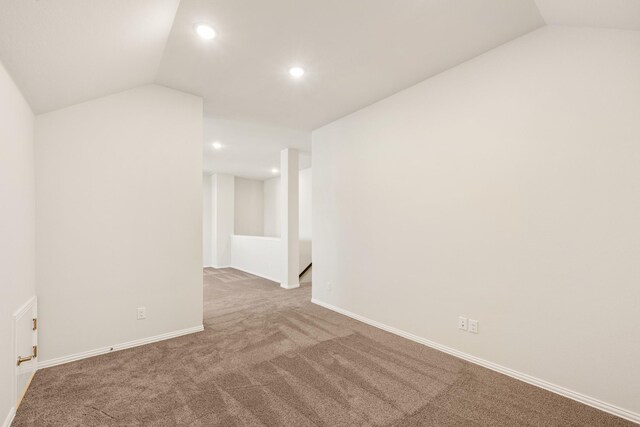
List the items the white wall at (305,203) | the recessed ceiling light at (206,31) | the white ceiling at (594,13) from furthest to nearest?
the white wall at (305,203) → the recessed ceiling light at (206,31) → the white ceiling at (594,13)

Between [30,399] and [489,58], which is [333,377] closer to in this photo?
[30,399]

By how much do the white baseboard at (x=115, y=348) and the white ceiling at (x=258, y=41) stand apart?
2069 millimetres

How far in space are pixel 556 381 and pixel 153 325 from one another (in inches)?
136

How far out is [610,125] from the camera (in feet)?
5.74

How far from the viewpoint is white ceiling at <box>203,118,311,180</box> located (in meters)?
4.20

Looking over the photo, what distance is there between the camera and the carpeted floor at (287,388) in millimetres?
1680

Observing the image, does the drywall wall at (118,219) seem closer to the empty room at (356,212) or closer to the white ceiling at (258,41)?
the empty room at (356,212)

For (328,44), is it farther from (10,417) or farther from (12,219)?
(10,417)

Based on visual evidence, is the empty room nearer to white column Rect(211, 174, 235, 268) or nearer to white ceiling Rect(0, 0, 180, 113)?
white ceiling Rect(0, 0, 180, 113)

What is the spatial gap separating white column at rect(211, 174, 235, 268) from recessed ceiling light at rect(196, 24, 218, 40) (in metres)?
5.79

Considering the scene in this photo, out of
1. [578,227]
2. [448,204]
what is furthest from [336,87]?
[578,227]

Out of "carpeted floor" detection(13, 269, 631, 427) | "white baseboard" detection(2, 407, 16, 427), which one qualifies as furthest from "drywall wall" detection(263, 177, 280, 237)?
"white baseboard" detection(2, 407, 16, 427)

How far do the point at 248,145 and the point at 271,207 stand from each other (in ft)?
12.0

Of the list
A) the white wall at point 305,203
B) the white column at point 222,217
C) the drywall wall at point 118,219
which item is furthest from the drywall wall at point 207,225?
the drywall wall at point 118,219
